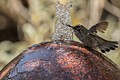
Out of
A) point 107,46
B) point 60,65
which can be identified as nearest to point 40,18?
point 107,46

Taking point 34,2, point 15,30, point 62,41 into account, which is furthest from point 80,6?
point 62,41

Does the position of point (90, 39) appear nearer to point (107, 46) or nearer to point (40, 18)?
point (107, 46)

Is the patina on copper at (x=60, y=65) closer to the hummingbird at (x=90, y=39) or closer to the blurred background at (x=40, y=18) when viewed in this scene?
the hummingbird at (x=90, y=39)

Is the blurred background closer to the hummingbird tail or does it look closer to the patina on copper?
the hummingbird tail

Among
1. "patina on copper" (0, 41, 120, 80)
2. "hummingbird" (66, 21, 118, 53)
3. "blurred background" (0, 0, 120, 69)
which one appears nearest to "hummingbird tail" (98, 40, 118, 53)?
"hummingbird" (66, 21, 118, 53)

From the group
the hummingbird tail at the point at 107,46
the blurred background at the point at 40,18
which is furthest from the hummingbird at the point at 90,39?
the blurred background at the point at 40,18

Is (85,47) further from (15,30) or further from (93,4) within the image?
(15,30)
